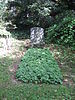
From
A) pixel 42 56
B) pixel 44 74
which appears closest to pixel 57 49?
pixel 42 56

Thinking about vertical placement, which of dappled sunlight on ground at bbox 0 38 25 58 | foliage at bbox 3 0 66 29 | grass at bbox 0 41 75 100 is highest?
foliage at bbox 3 0 66 29

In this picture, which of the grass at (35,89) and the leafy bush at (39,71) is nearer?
the grass at (35,89)

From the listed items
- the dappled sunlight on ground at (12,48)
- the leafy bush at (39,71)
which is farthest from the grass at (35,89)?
the dappled sunlight on ground at (12,48)

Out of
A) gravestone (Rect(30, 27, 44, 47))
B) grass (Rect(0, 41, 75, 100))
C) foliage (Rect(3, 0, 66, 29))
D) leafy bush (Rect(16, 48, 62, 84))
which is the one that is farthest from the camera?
foliage (Rect(3, 0, 66, 29))

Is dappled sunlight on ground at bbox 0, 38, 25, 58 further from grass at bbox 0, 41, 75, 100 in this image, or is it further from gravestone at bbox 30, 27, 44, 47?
grass at bbox 0, 41, 75, 100

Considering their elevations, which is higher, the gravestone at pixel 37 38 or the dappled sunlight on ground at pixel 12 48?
the gravestone at pixel 37 38

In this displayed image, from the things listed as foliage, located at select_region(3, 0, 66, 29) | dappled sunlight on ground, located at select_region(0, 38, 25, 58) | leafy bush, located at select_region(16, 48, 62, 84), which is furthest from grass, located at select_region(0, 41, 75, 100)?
foliage, located at select_region(3, 0, 66, 29)

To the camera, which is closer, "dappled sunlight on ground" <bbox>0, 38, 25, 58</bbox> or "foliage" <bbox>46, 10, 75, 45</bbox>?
"dappled sunlight on ground" <bbox>0, 38, 25, 58</bbox>

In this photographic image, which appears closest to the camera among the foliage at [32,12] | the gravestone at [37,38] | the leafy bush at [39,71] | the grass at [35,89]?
the grass at [35,89]

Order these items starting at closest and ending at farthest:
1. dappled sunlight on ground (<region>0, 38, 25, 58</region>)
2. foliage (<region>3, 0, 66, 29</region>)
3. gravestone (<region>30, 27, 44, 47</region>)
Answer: dappled sunlight on ground (<region>0, 38, 25, 58</region>), gravestone (<region>30, 27, 44, 47</region>), foliage (<region>3, 0, 66, 29</region>)

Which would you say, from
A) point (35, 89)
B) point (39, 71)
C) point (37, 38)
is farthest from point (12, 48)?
point (35, 89)

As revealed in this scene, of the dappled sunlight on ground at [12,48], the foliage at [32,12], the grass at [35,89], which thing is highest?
the foliage at [32,12]

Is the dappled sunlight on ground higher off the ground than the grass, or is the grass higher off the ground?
the grass

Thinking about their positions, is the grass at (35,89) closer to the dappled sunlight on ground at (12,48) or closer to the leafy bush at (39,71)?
the leafy bush at (39,71)
